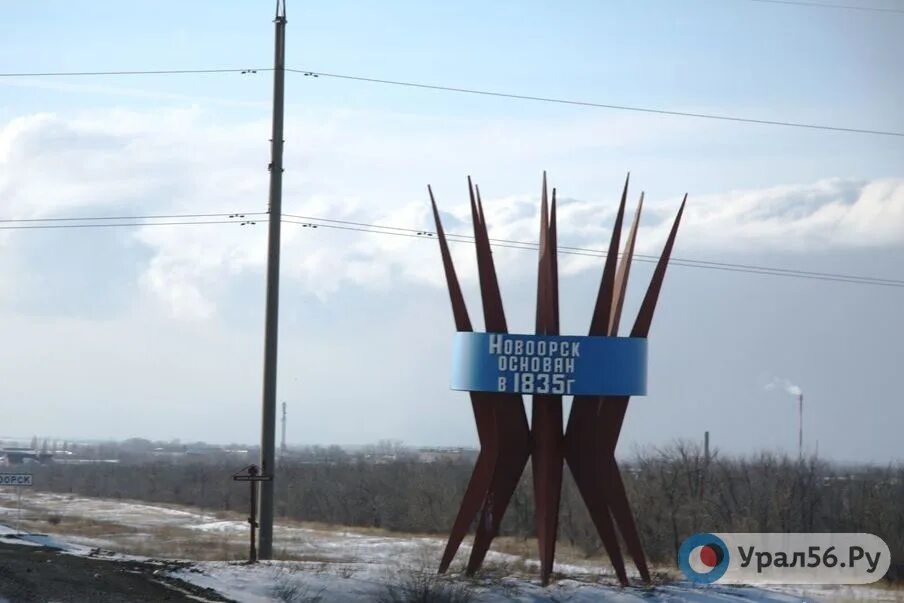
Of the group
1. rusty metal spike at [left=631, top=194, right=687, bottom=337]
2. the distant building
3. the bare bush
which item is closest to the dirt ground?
the bare bush

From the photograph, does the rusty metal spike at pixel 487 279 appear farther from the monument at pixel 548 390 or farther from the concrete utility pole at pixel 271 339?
the concrete utility pole at pixel 271 339

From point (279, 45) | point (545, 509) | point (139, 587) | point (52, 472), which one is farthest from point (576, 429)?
point (52, 472)

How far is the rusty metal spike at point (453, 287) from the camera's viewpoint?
2089 centimetres

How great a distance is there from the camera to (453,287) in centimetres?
2097

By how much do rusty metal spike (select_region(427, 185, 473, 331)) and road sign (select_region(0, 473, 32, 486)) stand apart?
33.2ft

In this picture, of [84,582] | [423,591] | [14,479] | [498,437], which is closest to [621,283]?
[498,437]

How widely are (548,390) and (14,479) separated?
11.9 m

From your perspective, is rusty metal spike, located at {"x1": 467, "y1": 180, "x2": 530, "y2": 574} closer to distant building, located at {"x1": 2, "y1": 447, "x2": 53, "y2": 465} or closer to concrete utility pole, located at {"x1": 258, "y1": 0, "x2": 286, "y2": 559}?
concrete utility pole, located at {"x1": 258, "y1": 0, "x2": 286, "y2": 559}

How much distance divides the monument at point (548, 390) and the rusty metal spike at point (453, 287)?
0.06 ft

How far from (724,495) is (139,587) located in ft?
99.0

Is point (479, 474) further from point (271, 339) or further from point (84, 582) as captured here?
point (84, 582)

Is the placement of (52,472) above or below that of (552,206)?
below

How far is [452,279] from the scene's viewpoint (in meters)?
20.9

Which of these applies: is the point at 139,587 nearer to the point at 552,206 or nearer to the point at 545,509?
the point at 545,509
